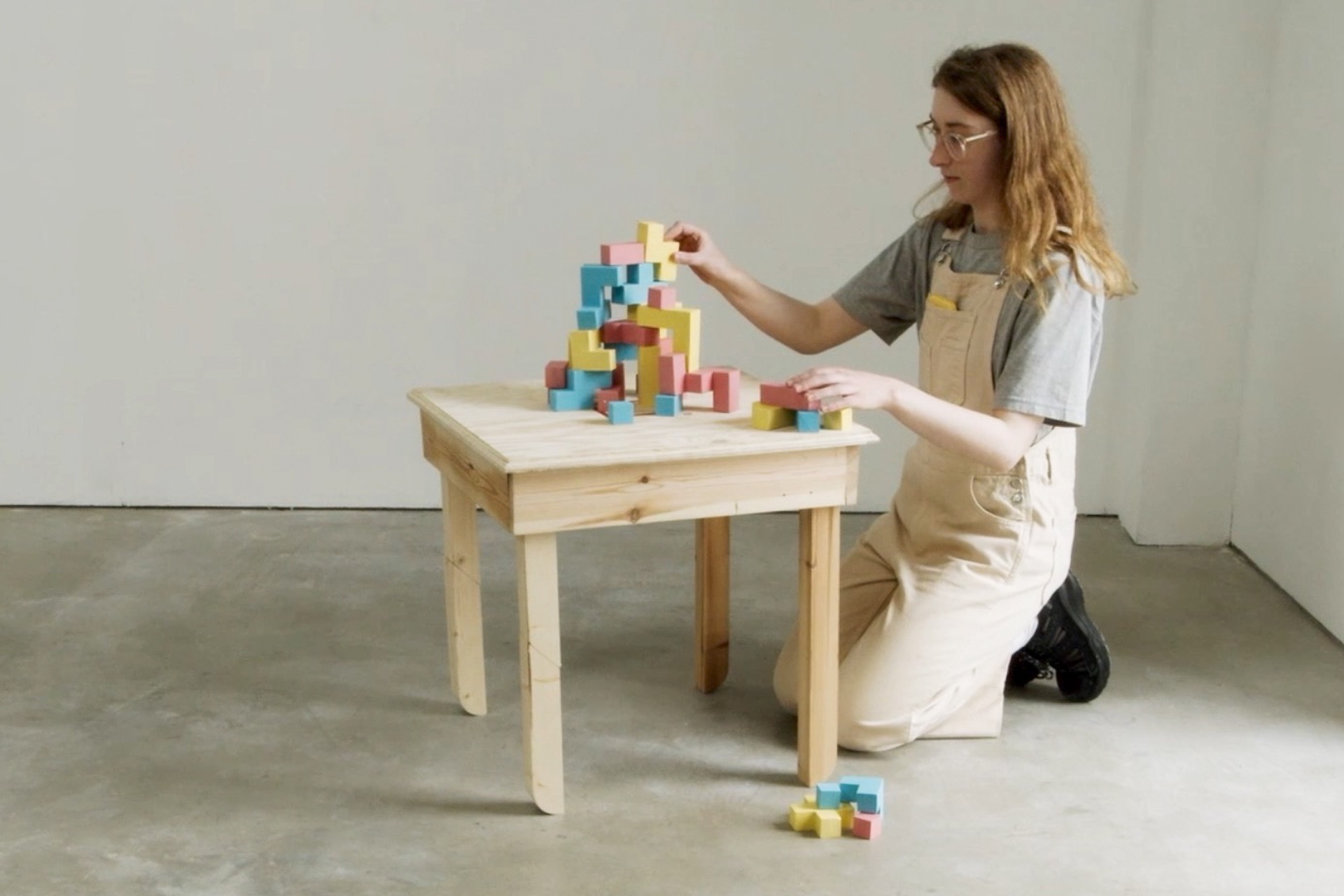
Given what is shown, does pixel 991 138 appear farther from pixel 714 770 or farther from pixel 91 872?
pixel 91 872

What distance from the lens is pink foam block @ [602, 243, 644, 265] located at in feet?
8.73

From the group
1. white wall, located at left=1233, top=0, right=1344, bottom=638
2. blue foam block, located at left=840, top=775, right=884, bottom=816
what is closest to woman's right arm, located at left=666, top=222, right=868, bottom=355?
blue foam block, located at left=840, top=775, right=884, bottom=816

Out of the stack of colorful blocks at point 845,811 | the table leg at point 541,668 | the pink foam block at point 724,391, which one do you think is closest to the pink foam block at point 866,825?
the stack of colorful blocks at point 845,811

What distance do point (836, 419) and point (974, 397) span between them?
1.31ft

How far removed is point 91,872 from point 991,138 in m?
1.96

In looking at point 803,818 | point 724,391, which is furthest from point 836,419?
point 803,818

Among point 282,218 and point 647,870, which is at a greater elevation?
point 282,218

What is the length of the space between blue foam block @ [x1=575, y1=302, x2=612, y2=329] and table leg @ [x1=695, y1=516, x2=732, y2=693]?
1.78 ft

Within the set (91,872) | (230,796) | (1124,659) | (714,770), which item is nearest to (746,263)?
(1124,659)

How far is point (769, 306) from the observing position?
3.09 m

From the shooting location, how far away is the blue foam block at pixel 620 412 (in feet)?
8.46

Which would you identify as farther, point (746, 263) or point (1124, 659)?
point (746, 263)

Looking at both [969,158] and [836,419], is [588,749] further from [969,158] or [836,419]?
[969,158]

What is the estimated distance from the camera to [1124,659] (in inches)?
132
